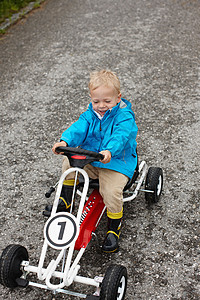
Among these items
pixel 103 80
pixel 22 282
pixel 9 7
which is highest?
pixel 9 7

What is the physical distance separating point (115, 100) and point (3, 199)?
148 cm

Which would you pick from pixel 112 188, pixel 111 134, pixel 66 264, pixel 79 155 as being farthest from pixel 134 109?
pixel 66 264

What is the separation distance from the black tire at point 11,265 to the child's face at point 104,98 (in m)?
1.15

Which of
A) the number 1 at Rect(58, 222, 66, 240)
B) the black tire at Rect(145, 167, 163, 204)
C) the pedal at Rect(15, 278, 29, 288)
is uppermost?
the number 1 at Rect(58, 222, 66, 240)

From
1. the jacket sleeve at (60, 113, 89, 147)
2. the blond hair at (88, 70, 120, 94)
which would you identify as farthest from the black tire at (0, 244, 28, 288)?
the blond hair at (88, 70, 120, 94)

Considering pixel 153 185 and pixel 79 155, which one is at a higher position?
pixel 79 155

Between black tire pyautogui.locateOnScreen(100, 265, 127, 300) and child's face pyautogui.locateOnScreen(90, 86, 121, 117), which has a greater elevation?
child's face pyautogui.locateOnScreen(90, 86, 121, 117)

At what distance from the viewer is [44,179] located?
351 centimetres

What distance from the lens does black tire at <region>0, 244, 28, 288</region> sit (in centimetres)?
223

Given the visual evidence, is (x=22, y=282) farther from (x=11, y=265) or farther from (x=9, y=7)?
(x=9, y=7)

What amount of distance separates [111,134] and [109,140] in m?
0.06

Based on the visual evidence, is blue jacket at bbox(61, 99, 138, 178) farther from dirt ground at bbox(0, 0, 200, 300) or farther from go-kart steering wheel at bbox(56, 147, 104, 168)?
dirt ground at bbox(0, 0, 200, 300)

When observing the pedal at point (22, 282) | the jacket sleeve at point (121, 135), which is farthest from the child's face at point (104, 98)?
the pedal at point (22, 282)

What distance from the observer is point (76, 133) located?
2697mm
